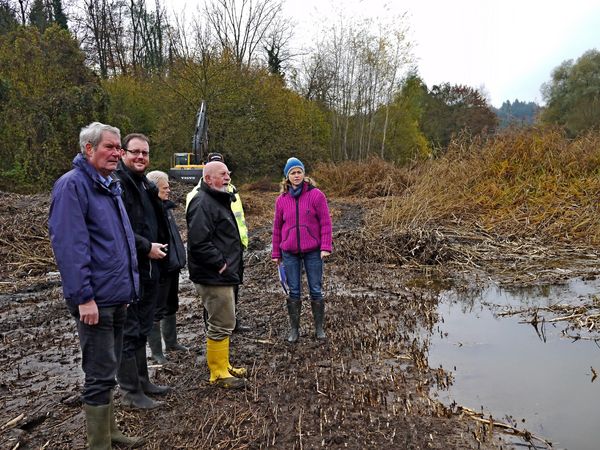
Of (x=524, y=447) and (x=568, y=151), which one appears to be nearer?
(x=524, y=447)

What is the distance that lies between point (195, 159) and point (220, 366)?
1889 centimetres

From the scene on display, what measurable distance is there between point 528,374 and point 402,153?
31287 mm

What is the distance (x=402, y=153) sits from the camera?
34594 millimetres

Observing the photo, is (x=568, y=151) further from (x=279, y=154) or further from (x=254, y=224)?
(x=279, y=154)

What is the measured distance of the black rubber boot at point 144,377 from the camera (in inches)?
150

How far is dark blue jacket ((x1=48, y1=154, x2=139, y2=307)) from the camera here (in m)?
2.66

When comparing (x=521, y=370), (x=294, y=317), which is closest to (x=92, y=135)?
(x=294, y=317)

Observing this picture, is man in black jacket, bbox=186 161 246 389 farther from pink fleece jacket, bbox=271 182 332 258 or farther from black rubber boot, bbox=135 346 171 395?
pink fleece jacket, bbox=271 182 332 258

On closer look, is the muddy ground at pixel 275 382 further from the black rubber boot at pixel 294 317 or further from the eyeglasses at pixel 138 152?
the eyeglasses at pixel 138 152

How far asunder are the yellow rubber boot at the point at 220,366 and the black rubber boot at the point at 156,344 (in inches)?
29.1

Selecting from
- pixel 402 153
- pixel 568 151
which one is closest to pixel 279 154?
pixel 402 153

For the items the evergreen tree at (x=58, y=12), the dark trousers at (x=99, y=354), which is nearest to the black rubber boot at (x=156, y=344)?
the dark trousers at (x=99, y=354)

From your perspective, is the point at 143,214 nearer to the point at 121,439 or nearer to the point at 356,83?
the point at 121,439

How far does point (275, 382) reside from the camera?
162 inches
